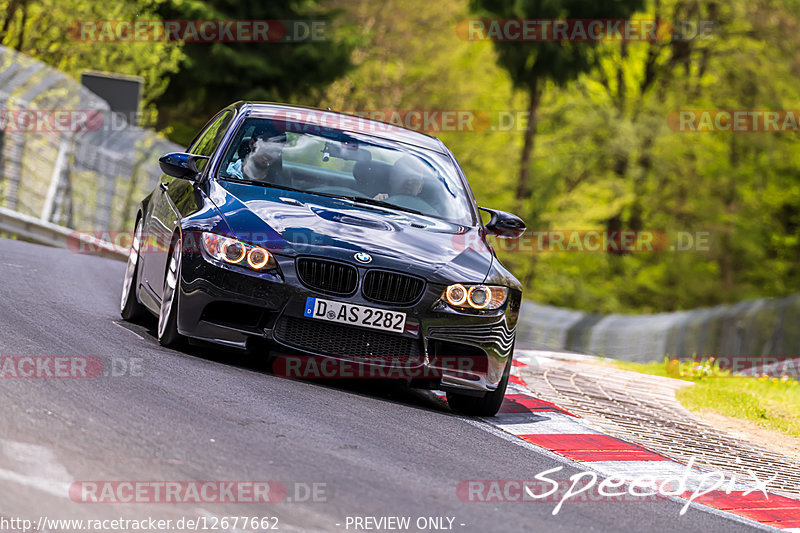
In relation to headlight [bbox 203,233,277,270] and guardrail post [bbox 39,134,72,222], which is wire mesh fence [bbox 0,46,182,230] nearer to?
guardrail post [bbox 39,134,72,222]

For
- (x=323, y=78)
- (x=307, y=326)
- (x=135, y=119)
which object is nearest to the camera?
(x=307, y=326)

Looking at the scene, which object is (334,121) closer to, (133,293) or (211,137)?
(211,137)

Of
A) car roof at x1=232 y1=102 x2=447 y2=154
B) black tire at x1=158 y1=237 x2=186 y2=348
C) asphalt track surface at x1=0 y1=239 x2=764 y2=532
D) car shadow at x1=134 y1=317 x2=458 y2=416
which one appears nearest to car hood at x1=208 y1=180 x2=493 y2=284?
black tire at x1=158 y1=237 x2=186 y2=348

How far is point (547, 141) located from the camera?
40.5 metres

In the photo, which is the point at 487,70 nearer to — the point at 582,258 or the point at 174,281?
the point at 582,258

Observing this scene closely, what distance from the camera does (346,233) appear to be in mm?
7500

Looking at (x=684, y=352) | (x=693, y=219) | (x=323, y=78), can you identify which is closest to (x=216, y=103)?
(x=323, y=78)

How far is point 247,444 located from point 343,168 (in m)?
3.24

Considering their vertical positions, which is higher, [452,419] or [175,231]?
[175,231]

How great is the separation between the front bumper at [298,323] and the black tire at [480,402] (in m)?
0.44

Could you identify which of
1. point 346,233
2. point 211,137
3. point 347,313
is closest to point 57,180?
point 211,137

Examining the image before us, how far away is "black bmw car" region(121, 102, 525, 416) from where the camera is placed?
7.25 metres

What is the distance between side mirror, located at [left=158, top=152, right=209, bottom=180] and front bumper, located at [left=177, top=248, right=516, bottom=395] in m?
1.04

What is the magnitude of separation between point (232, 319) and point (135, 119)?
15152 mm
